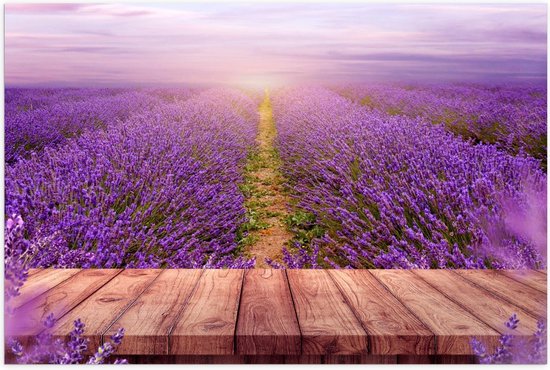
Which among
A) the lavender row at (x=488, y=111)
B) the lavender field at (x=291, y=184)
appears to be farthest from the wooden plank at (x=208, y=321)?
the lavender row at (x=488, y=111)

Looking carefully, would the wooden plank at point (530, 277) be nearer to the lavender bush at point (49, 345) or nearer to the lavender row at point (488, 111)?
the lavender row at point (488, 111)

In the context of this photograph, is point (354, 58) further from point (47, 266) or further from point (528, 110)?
point (47, 266)

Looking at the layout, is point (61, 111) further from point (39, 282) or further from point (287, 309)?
point (287, 309)

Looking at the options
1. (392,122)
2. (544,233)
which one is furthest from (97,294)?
(392,122)

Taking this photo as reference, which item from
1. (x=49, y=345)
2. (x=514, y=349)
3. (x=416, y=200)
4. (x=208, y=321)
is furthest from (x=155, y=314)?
(x=416, y=200)

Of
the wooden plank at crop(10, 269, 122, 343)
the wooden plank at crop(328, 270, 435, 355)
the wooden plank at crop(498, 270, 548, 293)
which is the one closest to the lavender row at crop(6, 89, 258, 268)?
the wooden plank at crop(10, 269, 122, 343)

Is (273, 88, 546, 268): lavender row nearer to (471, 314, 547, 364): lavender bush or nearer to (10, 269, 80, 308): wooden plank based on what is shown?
(471, 314, 547, 364): lavender bush
